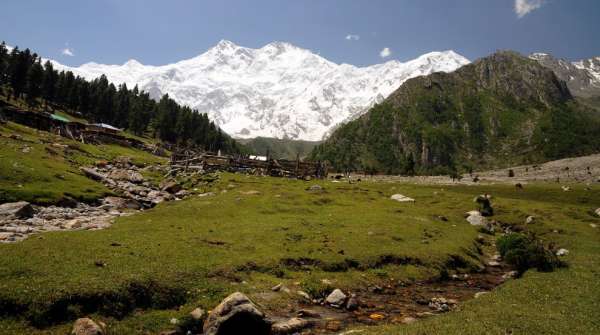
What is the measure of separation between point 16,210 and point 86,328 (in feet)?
59.2

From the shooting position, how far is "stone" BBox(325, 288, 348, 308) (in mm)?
18447

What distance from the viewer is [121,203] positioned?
35594 millimetres

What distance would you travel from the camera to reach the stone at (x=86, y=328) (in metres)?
12.5

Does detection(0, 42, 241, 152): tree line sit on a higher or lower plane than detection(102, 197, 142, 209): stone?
higher

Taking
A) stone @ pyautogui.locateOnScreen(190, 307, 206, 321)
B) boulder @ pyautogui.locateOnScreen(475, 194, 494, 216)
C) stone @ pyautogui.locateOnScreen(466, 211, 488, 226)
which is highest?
boulder @ pyautogui.locateOnScreen(475, 194, 494, 216)

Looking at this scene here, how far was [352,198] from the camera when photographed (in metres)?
50.1

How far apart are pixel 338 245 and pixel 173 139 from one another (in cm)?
15024

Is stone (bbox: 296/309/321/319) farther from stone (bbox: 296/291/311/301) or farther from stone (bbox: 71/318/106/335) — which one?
stone (bbox: 71/318/106/335)

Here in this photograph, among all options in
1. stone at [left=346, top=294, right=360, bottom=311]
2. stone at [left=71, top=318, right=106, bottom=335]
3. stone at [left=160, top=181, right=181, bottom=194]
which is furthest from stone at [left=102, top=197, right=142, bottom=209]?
stone at [left=346, top=294, right=360, bottom=311]

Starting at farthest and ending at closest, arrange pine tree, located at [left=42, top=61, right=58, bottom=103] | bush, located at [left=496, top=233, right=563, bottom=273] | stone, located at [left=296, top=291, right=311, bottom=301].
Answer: pine tree, located at [left=42, top=61, right=58, bottom=103] < bush, located at [left=496, top=233, right=563, bottom=273] < stone, located at [left=296, top=291, right=311, bottom=301]

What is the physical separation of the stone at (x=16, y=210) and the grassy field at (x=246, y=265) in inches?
241

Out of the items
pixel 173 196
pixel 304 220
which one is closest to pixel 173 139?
pixel 173 196

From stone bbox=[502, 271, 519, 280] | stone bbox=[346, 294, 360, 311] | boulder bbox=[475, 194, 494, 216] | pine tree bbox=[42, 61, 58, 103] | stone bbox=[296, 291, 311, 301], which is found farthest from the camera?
pine tree bbox=[42, 61, 58, 103]

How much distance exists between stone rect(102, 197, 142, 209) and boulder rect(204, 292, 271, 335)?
24.7m
